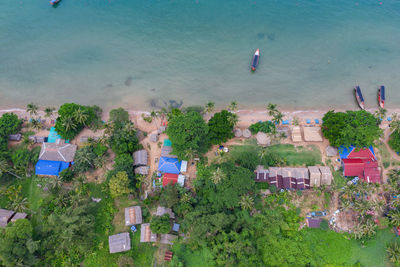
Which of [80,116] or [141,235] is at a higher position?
[80,116]

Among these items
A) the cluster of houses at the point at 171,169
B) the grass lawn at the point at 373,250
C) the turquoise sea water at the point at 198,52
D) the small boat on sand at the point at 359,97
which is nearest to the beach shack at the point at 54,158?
the turquoise sea water at the point at 198,52

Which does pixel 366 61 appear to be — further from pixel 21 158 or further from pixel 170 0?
pixel 21 158

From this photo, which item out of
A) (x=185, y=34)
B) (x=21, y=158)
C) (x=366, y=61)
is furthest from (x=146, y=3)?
(x=366, y=61)

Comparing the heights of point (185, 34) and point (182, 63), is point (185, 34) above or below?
above

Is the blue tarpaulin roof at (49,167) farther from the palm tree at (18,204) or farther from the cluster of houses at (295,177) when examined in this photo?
the cluster of houses at (295,177)

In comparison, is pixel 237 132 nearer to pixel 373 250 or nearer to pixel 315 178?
pixel 315 178

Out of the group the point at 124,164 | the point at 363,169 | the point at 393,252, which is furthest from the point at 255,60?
the point at 393,252

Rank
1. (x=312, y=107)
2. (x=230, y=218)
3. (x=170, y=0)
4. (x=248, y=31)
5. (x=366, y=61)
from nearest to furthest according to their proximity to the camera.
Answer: (x=230, y=218), (x=312, y=107), (x=366, y=61), (x=248, y=31), (x=170, y=0)

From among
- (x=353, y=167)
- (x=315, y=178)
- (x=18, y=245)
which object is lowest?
(x=18, y=245)
